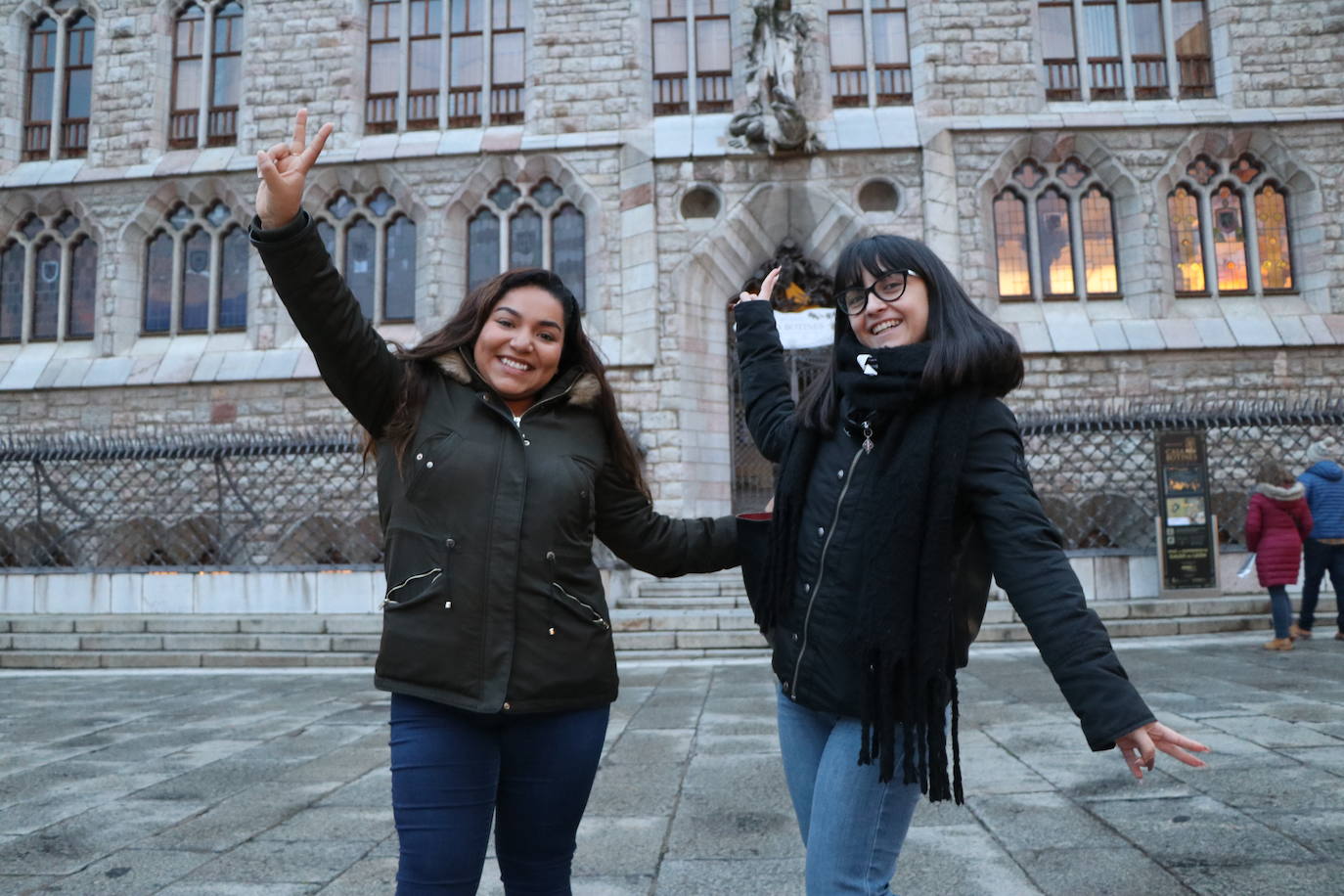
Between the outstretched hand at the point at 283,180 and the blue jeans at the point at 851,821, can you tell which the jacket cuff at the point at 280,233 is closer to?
the outstretched hand at the point at 283,180

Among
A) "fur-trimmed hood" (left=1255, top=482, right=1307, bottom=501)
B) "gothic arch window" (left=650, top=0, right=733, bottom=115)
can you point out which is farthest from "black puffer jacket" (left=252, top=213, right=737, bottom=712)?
"gothic arch window" (left=650, top=0, right=733, bottom=115)

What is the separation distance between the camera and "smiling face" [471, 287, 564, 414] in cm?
191

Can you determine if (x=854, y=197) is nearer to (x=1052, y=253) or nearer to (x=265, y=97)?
(x=1052, y=253)

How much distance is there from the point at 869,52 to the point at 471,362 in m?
14.8

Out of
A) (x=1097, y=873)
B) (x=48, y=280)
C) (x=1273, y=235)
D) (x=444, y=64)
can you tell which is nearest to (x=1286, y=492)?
(x=1097, y=873)

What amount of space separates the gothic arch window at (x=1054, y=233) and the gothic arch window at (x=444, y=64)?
332 inches

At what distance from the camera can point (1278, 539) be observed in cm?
796

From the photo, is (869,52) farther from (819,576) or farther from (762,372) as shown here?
(819,576)

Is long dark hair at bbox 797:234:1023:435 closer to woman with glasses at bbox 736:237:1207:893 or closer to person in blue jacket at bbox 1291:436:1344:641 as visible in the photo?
woman with glasses at bbox 736:237:1207:893

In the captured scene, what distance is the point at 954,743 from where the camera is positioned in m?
1.79

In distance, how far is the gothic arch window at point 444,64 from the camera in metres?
15.4

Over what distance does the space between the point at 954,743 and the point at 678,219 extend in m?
13.1

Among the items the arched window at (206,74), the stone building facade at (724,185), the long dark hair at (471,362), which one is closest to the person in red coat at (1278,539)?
the stone building facade at (724,185)

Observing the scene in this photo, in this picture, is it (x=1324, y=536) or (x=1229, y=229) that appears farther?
(x=1229, y=229)
